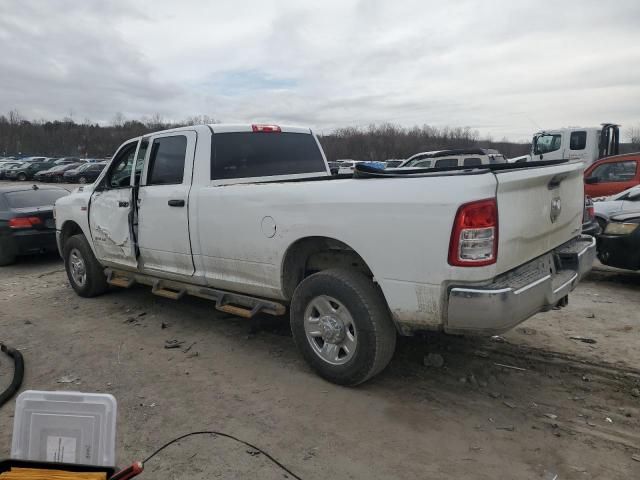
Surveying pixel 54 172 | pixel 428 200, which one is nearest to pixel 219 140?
pixel 428 200

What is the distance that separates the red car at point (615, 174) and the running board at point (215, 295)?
8.36 m

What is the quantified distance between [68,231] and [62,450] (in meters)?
5.43

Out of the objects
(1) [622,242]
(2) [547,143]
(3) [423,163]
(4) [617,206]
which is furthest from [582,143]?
(1) [622,242]

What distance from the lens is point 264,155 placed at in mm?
5227

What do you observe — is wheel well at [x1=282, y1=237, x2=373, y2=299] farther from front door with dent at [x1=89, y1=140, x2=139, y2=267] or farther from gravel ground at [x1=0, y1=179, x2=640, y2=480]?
front door with dent at [x1=89, y1=140, x2=139, y2=267]

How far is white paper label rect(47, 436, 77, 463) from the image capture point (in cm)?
215

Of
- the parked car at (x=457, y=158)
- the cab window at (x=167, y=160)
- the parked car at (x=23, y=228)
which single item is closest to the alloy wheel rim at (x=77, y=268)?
the cab window at (x=167, y=160)

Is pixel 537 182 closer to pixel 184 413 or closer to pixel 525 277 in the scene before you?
pixel 525 277

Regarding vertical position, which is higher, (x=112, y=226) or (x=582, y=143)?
(x=582, y=143)

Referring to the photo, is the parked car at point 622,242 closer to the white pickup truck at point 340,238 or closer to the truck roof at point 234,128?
the white pickup truck at point 340,238

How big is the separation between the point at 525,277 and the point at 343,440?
1.55 metres

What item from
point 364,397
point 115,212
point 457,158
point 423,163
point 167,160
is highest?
point 167,160

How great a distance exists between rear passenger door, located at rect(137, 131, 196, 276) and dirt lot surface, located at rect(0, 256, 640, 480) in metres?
0.78

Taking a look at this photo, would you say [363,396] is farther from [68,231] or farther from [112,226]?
[68,231]
